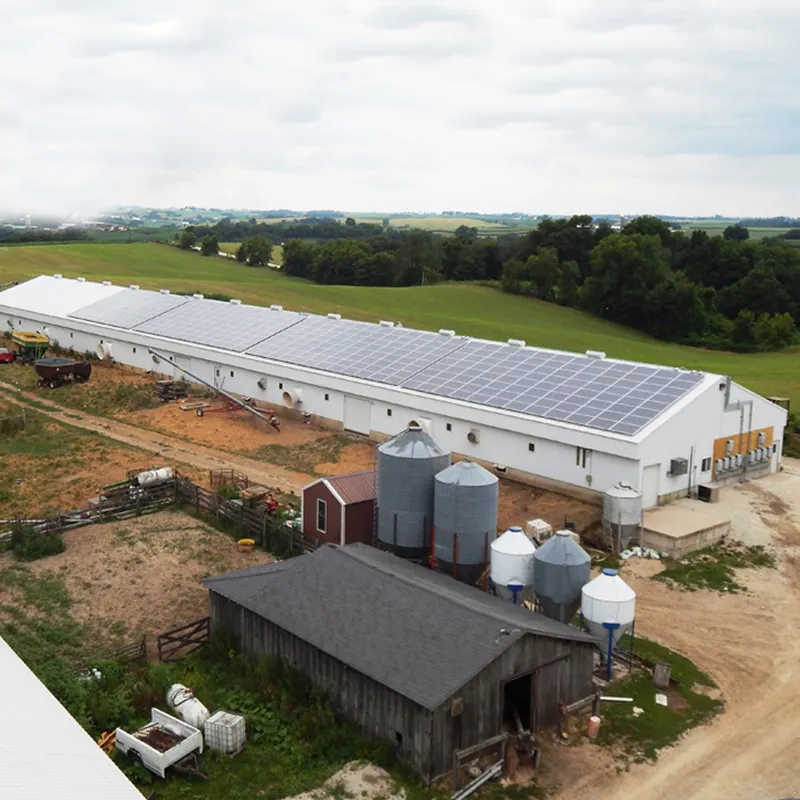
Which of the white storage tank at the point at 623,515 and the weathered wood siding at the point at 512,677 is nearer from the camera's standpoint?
the weathered wood siding at the point at 512,677

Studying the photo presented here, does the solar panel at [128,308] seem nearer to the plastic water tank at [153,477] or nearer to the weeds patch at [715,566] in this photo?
the plastic water tank at [153,477]

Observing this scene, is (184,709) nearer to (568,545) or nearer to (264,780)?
(264,780)

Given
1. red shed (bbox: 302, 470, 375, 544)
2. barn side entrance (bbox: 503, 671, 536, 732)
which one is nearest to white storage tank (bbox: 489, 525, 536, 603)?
barn side entrance (bbox: 503, 671, 536, 732)

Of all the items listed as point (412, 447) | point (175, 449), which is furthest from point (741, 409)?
point (175, 449)

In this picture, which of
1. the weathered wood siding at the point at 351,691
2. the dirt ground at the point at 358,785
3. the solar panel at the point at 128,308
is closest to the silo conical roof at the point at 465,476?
the weathered wood siding at the point at 351,691

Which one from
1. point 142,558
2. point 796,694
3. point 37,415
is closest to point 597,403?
point 796,694

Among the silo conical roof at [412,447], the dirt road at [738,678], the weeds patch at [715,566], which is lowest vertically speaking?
the dirt road at [738,678]

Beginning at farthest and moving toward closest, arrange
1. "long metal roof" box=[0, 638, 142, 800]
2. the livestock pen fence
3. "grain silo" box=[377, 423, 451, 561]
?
the livestock pen fence, "grain silo" box=[377, 423, 451, 561], "long metal roof" box=[0, 638, 142, 800]

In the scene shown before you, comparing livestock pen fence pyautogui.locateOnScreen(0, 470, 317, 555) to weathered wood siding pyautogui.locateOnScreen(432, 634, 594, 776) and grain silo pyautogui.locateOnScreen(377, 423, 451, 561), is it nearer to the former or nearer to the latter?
grain silo pyautogui.locateOnScreen(377, 423, 451, 561)
